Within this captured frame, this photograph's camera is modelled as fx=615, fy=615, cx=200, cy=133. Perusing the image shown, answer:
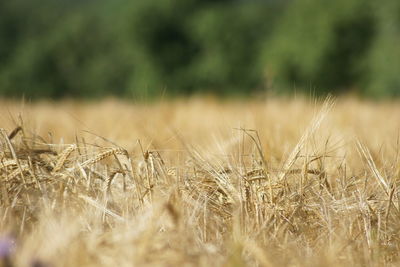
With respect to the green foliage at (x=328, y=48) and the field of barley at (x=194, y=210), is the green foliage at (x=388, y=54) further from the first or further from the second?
the field of barley at (x=194, y=210)

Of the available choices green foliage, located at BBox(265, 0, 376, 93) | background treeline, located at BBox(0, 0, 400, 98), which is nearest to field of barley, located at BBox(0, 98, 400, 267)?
background treeline, located at BBox(0, 0, 400, 98)

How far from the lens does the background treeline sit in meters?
19.4

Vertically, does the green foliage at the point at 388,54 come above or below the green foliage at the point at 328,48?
below

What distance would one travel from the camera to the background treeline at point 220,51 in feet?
63.6

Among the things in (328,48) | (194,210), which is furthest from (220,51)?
(194,210)

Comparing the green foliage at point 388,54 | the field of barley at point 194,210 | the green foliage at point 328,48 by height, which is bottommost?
the field of barley at point 194,210

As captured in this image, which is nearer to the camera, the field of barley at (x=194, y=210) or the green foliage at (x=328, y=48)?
the field of barley at (x=194, y=210)

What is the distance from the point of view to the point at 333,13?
790 inches

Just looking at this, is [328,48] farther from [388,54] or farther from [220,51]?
[220,51]

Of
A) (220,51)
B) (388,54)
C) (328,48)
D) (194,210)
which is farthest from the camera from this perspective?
(220,51)

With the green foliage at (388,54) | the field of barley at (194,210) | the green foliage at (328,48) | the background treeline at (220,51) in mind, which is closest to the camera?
the field of barley at (194,210)

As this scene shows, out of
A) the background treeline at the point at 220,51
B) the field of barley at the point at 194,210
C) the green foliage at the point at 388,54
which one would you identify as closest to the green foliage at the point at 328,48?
the background treeline at the point at 220,51

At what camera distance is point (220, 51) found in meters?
23.1

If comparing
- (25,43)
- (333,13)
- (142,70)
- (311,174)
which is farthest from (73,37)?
(311,174)
